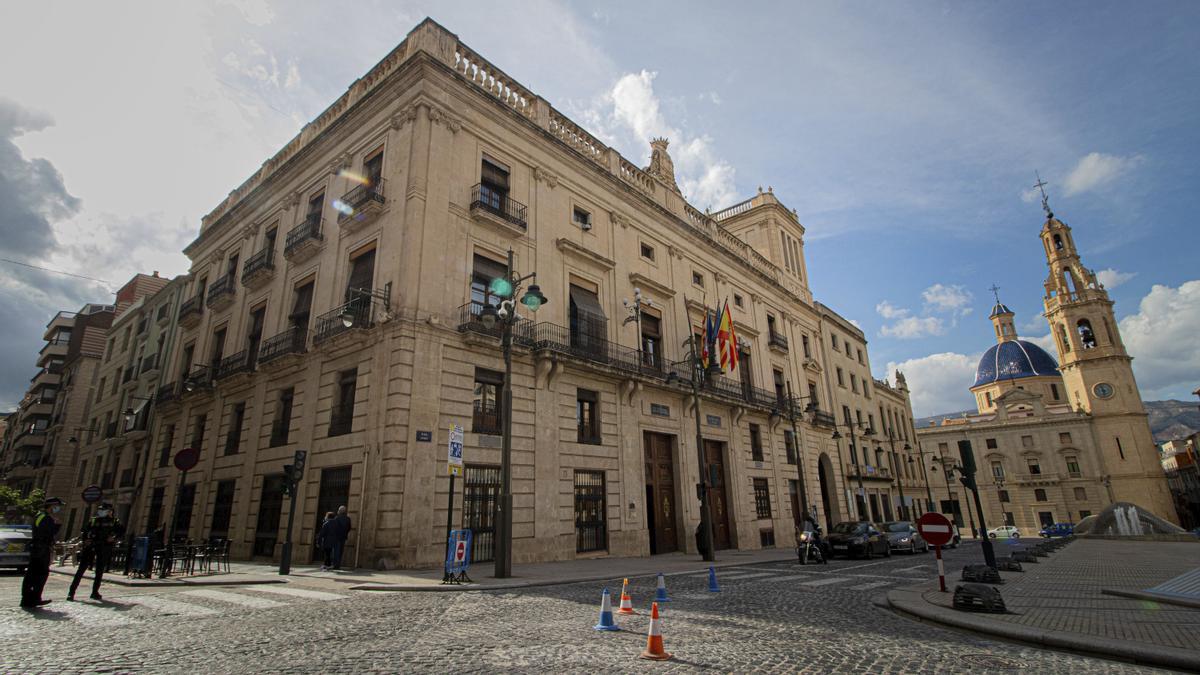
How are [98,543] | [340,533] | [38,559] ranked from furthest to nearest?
[340,533], [98,543], [38,559]

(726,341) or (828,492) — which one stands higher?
(726,341)

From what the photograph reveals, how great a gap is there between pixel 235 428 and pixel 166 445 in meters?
7.32

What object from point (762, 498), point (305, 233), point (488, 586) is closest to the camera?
point (488, 586)

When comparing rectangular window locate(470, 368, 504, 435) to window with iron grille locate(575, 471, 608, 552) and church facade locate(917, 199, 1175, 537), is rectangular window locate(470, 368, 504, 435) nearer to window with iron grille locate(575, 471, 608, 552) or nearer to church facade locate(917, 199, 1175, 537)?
window with iron grille locate(575, 471, 608, 552)

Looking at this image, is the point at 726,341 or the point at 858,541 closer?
the point at 858,541

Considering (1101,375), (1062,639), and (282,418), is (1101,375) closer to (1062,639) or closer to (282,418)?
(1062,639)

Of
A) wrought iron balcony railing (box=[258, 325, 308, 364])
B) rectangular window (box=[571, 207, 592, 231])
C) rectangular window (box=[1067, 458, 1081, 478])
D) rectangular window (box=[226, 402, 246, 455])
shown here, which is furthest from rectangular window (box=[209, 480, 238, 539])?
rectangular window (box=[1067, 458, 1081, 478])

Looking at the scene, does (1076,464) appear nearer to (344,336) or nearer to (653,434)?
(653,434)

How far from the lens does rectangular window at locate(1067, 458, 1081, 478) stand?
6019 cm

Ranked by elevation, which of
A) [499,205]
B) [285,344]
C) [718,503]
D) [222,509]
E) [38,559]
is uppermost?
[499,205]

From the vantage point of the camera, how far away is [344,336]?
54.4 ft

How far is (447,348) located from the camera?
16.0m

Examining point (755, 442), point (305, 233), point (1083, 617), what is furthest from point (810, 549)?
point (305, 233)

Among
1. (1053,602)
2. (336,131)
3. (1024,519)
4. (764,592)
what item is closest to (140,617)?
(764,592)
